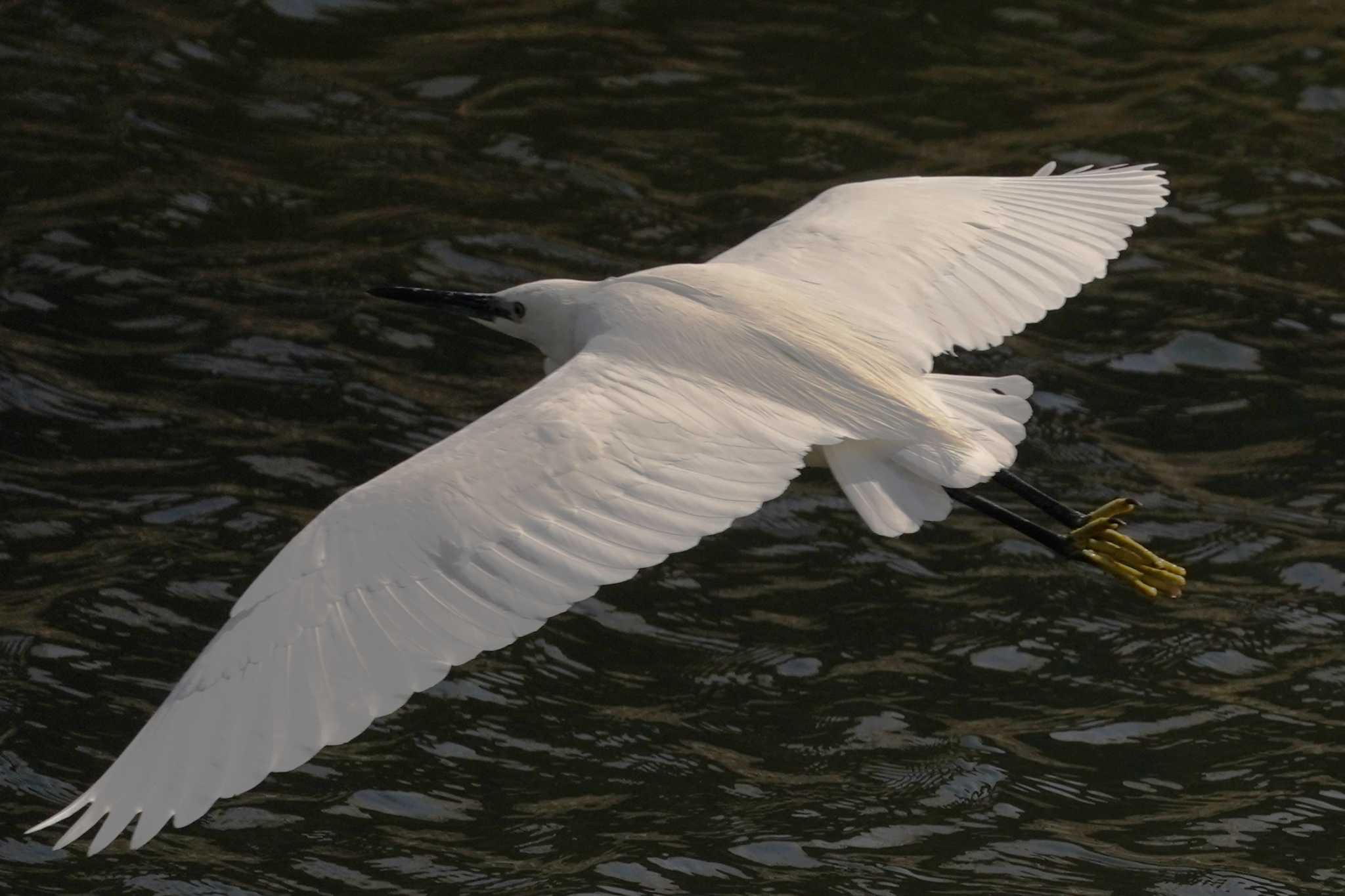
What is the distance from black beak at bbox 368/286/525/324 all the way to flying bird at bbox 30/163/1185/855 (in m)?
0.01

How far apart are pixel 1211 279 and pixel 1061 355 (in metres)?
0.96

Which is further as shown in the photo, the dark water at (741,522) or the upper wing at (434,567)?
the dark water at (741,522)

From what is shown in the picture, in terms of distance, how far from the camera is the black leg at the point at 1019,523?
607cm

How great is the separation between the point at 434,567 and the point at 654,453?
2.16ft

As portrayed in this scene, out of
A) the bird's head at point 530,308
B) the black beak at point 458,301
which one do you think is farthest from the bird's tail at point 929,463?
the black beak at point 458,301

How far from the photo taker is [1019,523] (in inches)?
247

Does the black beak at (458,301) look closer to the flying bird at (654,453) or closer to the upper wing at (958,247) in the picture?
the flying bird at (654,453)

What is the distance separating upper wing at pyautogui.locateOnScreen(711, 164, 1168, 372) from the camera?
6070 millimetres

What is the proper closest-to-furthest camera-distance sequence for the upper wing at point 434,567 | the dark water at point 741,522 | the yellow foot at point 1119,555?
the upper wing at point 434,567
the dark water at point 741,522
the yellow foot at point 1119,555

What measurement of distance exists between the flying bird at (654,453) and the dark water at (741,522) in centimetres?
70

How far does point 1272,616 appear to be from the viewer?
702 centimetres

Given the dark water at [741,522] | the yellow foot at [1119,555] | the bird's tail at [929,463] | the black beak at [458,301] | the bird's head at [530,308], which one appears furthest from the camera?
the black beak at [458,301]

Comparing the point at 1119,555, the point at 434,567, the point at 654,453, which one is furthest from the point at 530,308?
the point at 1119,555

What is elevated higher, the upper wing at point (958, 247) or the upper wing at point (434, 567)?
the upper wing at point (958, 247)
